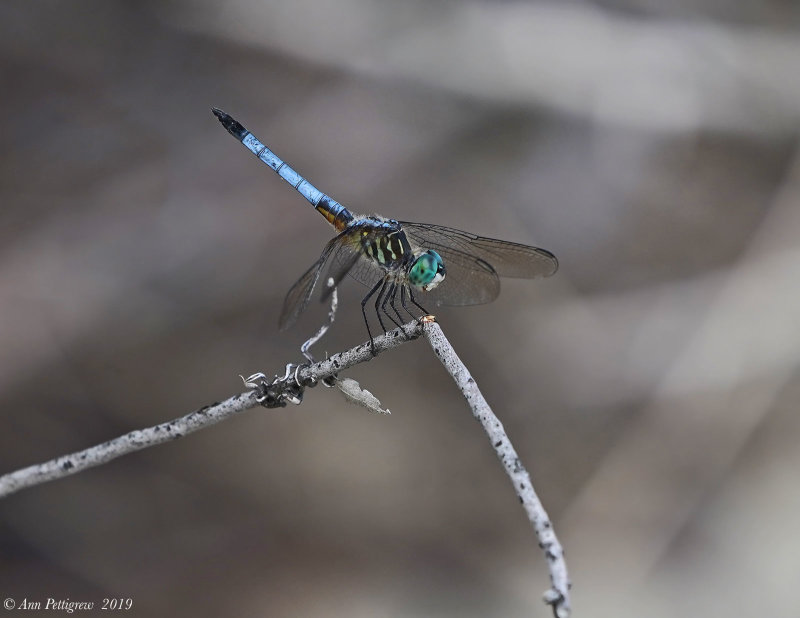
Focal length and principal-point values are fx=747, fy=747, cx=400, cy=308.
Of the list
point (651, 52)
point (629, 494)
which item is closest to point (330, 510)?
point (629, 494)

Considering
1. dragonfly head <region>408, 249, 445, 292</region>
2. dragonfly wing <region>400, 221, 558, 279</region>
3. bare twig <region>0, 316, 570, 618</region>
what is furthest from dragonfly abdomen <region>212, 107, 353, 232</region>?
bare twig <region>0, 316, 570, 618</region>

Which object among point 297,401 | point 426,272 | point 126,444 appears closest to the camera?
point 126,444

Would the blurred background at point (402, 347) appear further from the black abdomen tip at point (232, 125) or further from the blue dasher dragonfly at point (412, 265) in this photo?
the blue dasher dragonfly at point (412, 265)

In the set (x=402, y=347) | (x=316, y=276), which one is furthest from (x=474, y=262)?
(x=402, y=347)

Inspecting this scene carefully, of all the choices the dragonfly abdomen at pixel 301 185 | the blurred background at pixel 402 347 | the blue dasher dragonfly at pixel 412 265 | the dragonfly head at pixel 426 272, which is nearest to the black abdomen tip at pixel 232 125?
the dragonfly abdomen at pixel 301 185

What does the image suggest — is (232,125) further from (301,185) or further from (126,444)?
(126,444)

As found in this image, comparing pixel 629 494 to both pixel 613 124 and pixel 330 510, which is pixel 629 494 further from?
pixel 613 124
